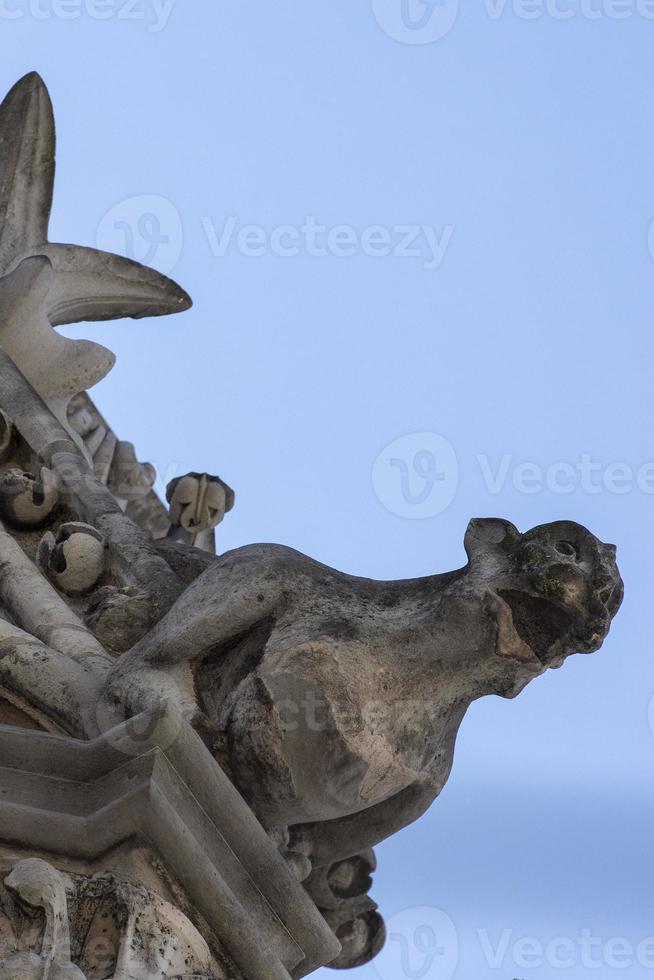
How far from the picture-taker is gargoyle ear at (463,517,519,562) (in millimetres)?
5180

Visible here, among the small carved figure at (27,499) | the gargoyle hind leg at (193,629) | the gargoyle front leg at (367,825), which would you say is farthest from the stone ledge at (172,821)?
the small carved figure at (27,499)

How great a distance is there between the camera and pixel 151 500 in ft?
28.2

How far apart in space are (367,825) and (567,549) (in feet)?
2.82

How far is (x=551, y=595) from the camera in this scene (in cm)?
494

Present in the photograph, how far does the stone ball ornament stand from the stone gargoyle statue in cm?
70

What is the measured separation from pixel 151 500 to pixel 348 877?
3.25 meters

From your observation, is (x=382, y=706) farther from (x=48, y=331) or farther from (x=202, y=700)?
(x=48, y=331)

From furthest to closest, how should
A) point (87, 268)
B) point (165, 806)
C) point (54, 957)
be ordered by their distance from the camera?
point (87, 268) < point (165, 806) < point (54, 957)

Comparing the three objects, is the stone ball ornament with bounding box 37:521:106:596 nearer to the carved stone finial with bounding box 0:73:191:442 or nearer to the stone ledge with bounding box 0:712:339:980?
the stone ledge with bounding box 0:712:339:980

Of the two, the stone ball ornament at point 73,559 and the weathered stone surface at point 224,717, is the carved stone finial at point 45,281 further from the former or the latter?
the stone ball ornament at point 73,559

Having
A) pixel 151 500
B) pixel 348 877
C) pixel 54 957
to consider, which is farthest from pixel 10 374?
pixel 54 957

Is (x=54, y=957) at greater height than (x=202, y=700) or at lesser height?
lesser

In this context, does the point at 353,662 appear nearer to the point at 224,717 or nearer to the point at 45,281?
the point at 224,717

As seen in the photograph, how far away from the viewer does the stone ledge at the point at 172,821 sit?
4441 millimetres
